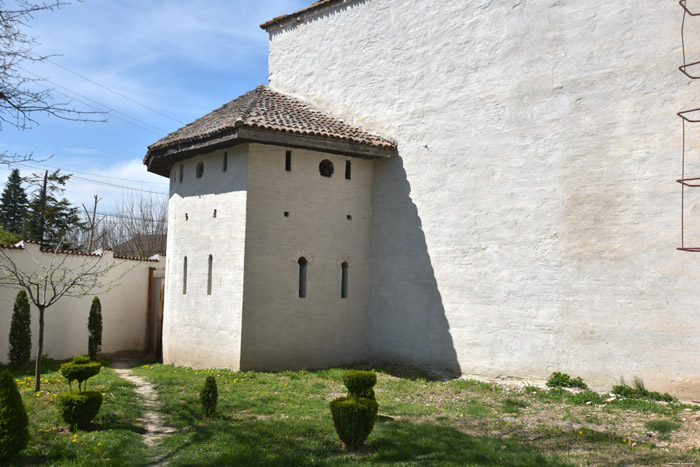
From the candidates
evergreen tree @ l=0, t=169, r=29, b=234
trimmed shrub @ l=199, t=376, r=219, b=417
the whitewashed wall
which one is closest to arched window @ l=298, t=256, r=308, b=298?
trimmed shrub @ l=199, t=376, r=219, b=417

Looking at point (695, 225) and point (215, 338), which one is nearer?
Answer: point (695, 225)

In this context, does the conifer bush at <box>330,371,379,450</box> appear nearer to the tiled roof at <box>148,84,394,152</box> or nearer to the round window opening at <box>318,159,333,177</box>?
the tiled roof at <box>148,84,394,152</box>

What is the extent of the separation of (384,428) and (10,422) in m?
4.30

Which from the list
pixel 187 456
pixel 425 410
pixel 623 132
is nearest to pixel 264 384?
pixel 425 410

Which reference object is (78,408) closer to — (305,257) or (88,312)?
(305,257)

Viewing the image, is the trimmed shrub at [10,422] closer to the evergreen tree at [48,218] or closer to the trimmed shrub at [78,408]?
the trimmed shrub at [78,408]

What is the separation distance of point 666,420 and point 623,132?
15.1ft

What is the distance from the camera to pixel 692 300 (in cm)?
851

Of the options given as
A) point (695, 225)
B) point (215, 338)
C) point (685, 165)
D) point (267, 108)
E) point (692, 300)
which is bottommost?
point (215, 338)

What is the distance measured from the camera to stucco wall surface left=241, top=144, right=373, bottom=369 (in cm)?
1137

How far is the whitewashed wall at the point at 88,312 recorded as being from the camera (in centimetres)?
1245

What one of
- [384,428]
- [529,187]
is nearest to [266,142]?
[529,187]

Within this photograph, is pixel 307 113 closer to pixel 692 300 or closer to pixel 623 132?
pixel 623 132

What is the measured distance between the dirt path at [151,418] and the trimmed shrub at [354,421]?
226 centimetres
